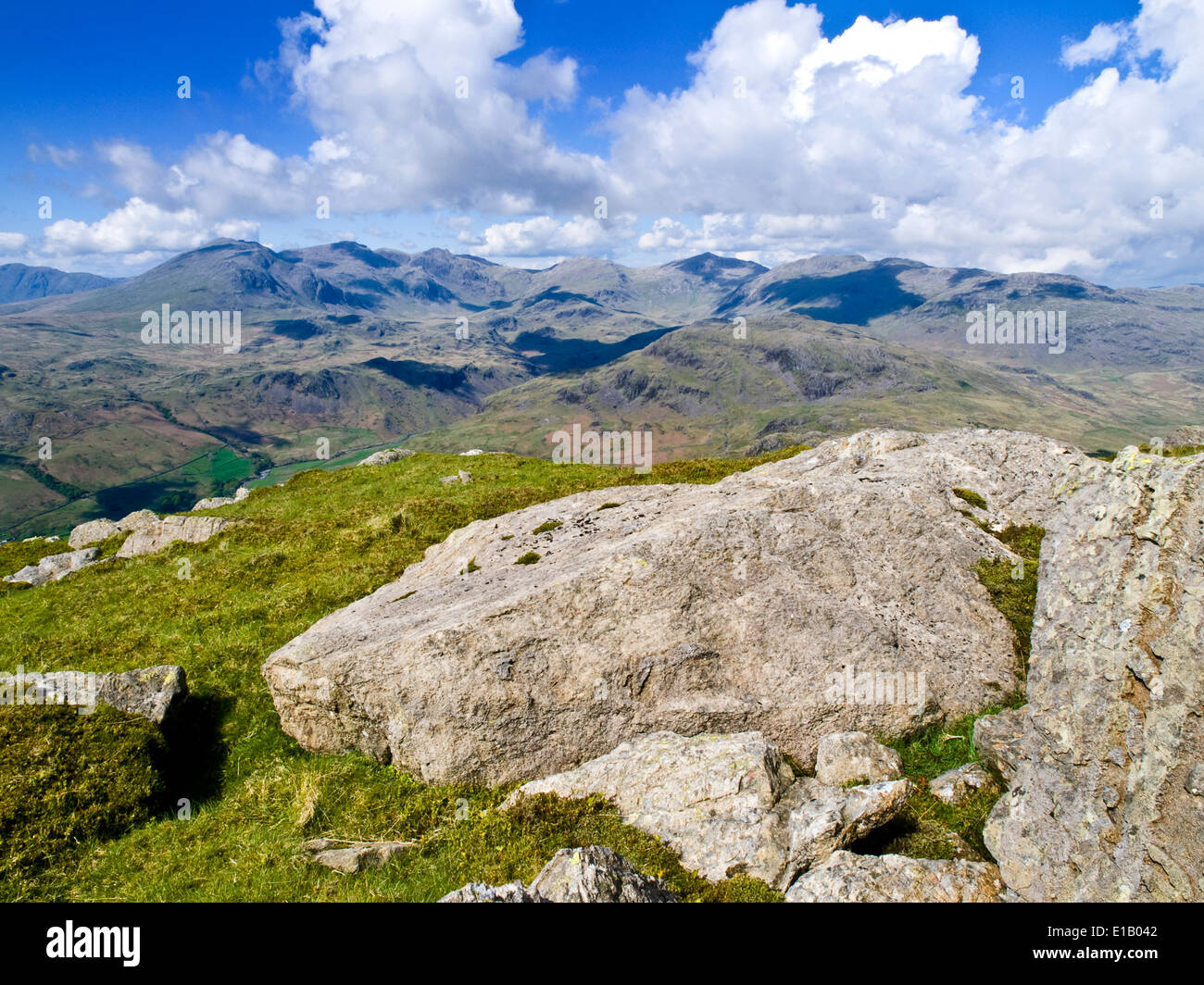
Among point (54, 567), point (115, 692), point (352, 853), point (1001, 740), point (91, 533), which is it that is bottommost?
point (352, 853)

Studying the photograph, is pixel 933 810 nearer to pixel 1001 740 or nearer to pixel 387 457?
pixel 1001 740

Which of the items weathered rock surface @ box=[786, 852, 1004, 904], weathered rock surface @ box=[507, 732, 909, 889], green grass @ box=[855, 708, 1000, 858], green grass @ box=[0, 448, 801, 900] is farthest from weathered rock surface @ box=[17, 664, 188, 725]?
green grass @ box=[855, 708, 1000, 858]

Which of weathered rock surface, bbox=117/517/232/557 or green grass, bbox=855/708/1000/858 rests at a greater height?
weathered rock surface, bbox=117/517/232/557

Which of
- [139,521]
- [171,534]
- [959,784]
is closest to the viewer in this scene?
[959,784]

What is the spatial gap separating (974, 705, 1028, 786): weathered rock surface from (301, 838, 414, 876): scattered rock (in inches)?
461

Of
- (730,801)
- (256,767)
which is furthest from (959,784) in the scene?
(256,767)

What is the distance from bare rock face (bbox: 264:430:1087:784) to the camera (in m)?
13.3

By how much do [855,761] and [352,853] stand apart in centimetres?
986

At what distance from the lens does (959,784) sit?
12023 millimetres

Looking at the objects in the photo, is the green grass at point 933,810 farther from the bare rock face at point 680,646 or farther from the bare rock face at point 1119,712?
the bare rock face at point 1119,712

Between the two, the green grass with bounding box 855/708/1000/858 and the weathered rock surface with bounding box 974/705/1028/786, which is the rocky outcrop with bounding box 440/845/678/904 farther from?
the weathered rock surface with bounding box 974/705/1028/786
